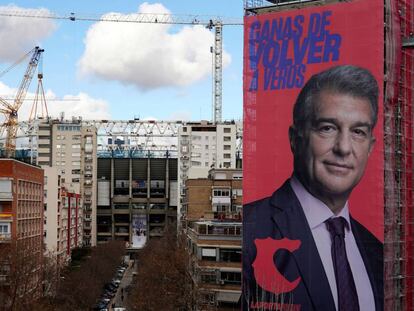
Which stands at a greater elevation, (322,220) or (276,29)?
(276,29)

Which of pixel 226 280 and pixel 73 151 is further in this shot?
pixel 73 151

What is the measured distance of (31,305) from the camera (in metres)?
43.3

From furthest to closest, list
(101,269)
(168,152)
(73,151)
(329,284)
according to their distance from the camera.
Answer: (168,152) < (73,151) < (101,269) < (329,284)

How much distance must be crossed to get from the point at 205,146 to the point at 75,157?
2159 centimetres

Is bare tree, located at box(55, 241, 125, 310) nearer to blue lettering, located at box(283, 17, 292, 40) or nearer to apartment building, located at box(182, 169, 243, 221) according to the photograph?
apartment building, located at box(182, 169, 243, 221)

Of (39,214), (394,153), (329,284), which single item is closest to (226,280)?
(329,284)

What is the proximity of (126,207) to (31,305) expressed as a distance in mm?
89276

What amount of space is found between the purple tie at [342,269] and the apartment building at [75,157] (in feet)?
286

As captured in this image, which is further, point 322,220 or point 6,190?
point 6,190

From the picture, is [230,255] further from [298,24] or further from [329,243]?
[298,24]

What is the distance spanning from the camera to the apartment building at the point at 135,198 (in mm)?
131375

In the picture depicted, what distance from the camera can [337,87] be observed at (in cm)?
3988

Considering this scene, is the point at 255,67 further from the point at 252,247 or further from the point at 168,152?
the point at 168,152

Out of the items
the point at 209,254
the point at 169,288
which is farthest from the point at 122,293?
the point at 209,254
